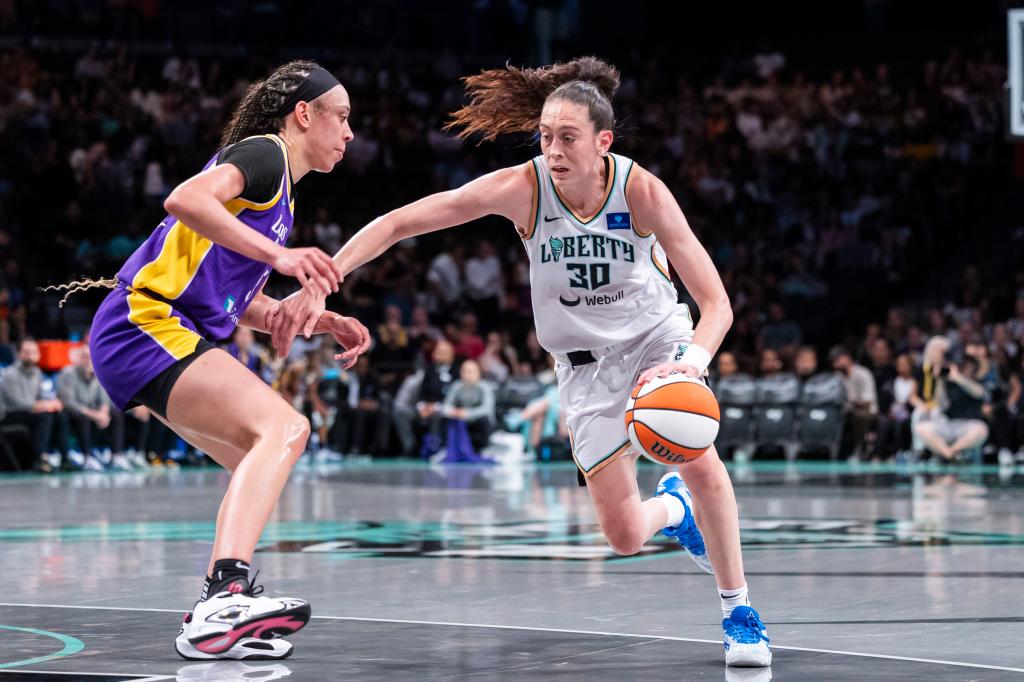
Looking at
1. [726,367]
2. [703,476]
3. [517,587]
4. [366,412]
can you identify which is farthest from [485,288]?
[703,476]

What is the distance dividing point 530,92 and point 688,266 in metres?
0.92

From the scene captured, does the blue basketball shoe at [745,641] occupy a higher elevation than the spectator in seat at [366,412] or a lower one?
lower

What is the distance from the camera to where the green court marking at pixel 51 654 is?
4.94 meters

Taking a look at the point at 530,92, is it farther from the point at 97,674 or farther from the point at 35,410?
the point at 35,410

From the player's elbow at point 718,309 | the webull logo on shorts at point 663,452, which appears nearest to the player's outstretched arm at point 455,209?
the player's elbow at point 718,309

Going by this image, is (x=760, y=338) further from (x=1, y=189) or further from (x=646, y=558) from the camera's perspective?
(x=646, y=558)

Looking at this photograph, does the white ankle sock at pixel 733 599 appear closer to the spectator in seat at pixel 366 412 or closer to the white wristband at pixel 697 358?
the white wristband at pixel 697 358

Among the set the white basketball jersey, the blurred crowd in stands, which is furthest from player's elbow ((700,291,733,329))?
the blurred crowd in stands

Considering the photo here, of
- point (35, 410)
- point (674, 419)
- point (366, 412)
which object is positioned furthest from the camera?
point (366, 412)

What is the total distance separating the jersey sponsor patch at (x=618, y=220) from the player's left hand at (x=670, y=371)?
590 millimetres

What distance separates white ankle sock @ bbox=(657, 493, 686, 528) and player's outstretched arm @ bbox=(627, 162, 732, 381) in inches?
35.7

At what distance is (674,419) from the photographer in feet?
15.9

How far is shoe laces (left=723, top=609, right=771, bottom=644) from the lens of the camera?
4948 mm

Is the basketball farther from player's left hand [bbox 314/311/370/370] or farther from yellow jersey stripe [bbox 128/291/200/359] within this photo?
yellow jersey stripe [bbox 128/291/200/359]
